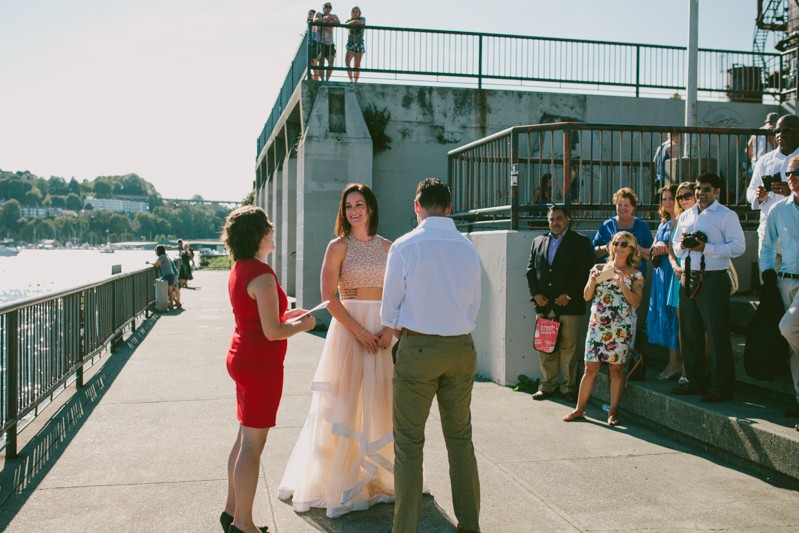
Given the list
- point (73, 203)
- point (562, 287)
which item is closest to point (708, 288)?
point (562, 287)

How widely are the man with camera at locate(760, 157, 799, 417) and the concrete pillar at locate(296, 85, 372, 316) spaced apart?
8.85 m

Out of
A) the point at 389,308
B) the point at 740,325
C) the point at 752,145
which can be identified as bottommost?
the point at 740,325

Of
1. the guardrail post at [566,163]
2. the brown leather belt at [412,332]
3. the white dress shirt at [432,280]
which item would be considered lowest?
the brown leather belt at [412,332]

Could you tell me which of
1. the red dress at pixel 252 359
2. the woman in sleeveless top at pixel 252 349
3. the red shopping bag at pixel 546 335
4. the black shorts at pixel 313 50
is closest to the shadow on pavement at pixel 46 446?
the woman in sleeveless top at pixel 252 349

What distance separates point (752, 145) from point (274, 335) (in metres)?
7.32

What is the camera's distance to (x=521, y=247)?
8.17m

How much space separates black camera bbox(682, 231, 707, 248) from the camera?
19.8ft

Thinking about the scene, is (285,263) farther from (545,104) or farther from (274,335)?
(274,335)

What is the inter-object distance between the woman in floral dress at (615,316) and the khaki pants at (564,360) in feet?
2.68

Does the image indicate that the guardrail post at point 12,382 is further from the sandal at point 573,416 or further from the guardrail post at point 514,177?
the guardrail post at point 514,177

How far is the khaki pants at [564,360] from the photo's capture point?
7.43 metres

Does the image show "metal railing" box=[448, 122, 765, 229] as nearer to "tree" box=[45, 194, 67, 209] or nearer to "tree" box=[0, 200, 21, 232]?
"tree" box=[0, 200, 21, 232]

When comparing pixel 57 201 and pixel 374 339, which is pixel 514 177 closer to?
pixel 374 339

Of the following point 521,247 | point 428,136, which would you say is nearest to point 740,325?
point 521,247
